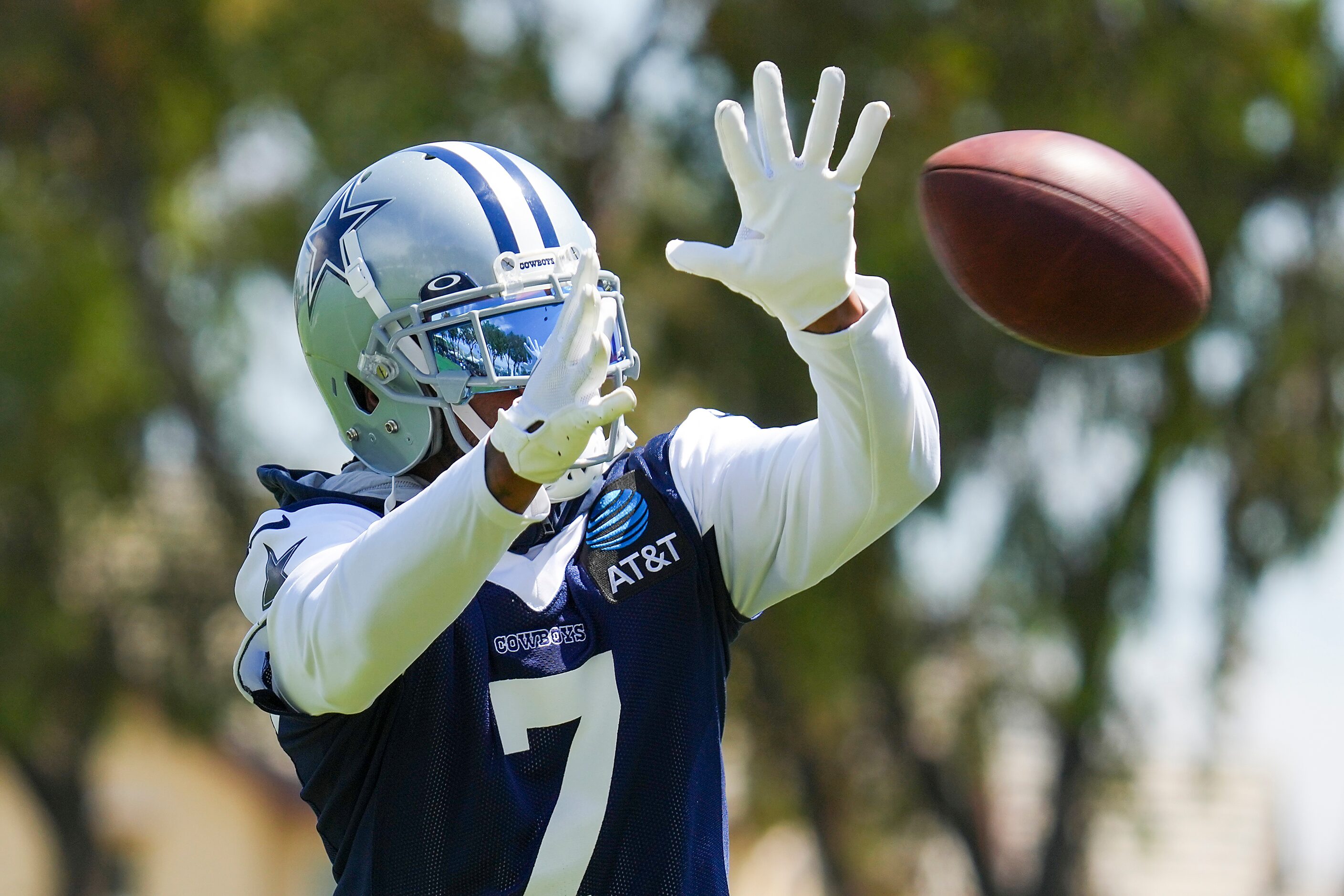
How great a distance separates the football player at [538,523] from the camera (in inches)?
90.2

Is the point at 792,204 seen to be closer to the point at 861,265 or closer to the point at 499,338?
the point at 499,338

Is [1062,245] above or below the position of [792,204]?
below

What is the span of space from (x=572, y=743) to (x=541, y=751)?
0.05 metres

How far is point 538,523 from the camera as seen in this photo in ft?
8.71

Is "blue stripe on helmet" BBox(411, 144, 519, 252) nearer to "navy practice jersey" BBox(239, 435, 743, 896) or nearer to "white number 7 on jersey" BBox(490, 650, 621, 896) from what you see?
"navy practice jersey" BBox(239, 435, 743, 896)

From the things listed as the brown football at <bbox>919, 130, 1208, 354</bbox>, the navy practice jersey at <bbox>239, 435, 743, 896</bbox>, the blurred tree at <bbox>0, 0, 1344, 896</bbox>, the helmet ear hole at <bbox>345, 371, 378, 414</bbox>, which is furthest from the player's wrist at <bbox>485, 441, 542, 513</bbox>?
the blurred tree at <bbox>0, 0, 1344, 896</bbox>

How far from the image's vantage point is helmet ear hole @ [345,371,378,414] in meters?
2.98

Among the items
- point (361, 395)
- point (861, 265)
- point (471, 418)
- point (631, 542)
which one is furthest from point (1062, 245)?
point (861, 265)

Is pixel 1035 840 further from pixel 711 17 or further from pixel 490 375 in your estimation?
pixel 490 375

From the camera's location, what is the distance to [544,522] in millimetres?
2736

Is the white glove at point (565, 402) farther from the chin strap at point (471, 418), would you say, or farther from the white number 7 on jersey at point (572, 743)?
the chin strap at point (471, 418)

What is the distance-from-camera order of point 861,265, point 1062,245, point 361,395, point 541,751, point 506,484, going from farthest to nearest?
point 861,265 < point 1062,245 < point 361,395 < point 541,751 < point 506,484

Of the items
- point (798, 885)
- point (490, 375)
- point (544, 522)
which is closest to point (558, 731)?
point (544, 522)

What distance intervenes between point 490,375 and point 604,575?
0.37 meters
